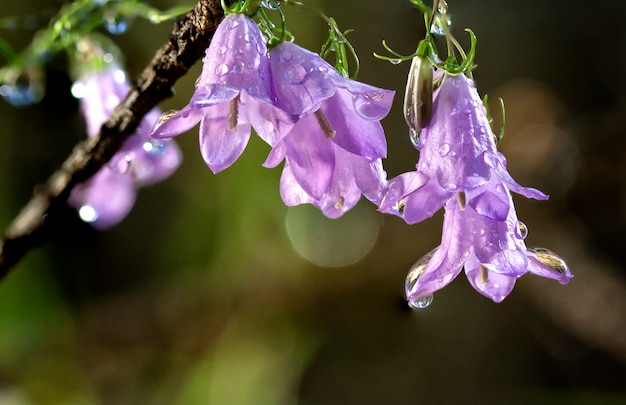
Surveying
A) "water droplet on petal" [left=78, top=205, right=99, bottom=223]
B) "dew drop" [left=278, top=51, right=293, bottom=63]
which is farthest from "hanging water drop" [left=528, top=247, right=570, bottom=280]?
"water droplet on petal" [left=78, top=205, right=99, bottom=223]

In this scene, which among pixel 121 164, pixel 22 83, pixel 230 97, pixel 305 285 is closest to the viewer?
pixel 230 97

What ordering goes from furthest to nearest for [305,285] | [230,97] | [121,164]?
[305,285], [121,164], [230,97]

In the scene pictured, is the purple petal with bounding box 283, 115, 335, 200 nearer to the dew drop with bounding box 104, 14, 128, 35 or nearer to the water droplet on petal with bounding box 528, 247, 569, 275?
the water droplet on petal with bounding box 528, 247, 569, 275

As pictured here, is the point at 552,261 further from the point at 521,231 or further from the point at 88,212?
the point at 88,212

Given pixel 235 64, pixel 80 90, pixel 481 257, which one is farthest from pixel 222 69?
pixel 80 90

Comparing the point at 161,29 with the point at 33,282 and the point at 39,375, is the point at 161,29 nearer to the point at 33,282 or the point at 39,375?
the point at 33,282

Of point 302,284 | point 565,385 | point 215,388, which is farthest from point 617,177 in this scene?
point 215,388
